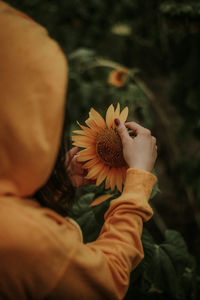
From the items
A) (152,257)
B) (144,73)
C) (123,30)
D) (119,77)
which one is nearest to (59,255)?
(152,257)

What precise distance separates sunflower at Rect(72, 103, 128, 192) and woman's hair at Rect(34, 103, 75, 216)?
8 cm

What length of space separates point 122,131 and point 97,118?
0.32 ft

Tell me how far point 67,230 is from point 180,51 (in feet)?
6.22

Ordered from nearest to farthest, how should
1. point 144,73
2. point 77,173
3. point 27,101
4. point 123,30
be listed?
1. point 27,101
2. point 77,173
3. point 123,30
4. point 144,73

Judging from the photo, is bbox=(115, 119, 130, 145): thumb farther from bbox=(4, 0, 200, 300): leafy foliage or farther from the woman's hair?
bbox=(4, 0, 200, 300): leafy foliage

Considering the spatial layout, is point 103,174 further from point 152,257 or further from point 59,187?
point 152,257

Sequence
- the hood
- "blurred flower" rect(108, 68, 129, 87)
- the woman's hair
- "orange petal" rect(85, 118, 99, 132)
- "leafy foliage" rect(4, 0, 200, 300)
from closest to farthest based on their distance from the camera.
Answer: the hood, the woman's hair, "orange petal" rect(85, 118, 99, 132), "leafy foliage" rect(4, 0, 200, 300), "blurred flower" rect(108, 68, 129, 87)

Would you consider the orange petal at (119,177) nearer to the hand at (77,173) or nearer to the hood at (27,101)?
the hand at (77,173)

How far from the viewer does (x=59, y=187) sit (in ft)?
2.53

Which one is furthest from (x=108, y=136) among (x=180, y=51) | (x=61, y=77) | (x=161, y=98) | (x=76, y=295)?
(x=161, y=98)

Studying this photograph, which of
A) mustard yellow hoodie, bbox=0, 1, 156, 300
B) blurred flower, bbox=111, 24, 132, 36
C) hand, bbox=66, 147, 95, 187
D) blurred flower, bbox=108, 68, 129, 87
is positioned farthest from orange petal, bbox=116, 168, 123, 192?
blurred flower, bbox=111, 24, 132, 36

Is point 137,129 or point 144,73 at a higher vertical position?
point 137,129

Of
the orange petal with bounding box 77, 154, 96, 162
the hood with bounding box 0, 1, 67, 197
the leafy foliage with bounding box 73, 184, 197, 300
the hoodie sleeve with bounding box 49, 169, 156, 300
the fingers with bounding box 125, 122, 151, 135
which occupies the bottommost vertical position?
the leafy foliage with bounding box 73, 184, 197, 300

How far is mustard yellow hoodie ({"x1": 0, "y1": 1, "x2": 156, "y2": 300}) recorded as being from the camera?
53 centimetres
